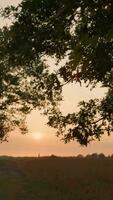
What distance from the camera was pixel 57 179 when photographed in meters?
42.8

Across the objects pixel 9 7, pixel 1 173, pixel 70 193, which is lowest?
pixel 70 193

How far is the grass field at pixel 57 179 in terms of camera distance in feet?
122

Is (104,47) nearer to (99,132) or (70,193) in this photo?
(99,132)

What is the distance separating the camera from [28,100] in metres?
50.2

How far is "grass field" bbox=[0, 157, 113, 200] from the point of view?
37094 millimetres

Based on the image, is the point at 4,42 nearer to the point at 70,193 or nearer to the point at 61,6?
the point at 61,6

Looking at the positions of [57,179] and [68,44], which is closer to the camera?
[68,44]

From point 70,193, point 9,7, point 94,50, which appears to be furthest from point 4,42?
point 70,193

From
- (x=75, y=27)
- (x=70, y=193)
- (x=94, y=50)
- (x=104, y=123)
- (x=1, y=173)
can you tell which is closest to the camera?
(x=94, y=50)

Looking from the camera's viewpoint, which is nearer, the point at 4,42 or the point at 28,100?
the point at 4,42

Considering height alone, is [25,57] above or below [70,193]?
above

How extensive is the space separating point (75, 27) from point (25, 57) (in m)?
2.73

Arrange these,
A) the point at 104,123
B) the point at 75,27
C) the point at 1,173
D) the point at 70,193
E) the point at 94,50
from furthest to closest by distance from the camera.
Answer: the point at 1,173
the point at 70,193
the point at 104,123
the point at 75,27
the point at 94,50

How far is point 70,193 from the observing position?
37.6 meters
